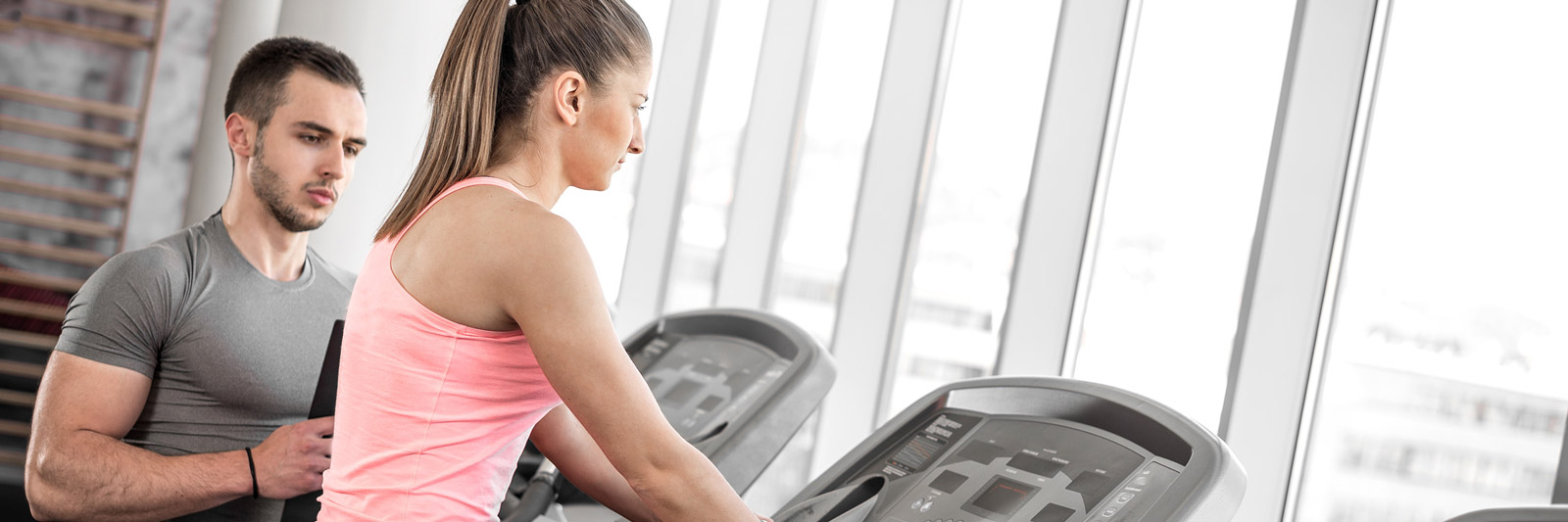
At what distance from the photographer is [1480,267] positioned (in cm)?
189

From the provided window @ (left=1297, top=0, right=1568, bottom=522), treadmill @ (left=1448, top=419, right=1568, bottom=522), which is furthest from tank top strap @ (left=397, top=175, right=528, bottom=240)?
window @ (left=1297, top=0, right=1568, bottom=522)

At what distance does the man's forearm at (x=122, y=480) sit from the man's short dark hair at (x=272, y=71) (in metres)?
0.66

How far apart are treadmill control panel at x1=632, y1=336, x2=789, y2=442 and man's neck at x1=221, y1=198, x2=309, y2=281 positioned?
0.75 meters

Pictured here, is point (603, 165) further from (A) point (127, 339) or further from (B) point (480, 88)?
(A) point (127, 339)

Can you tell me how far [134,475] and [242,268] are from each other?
0.41 meters

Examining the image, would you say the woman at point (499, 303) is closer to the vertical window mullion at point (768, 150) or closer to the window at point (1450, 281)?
the window at point (1450, 281)

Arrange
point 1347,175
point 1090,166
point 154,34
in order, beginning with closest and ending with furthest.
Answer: point 1347,175
point 1090,166
point 154,34

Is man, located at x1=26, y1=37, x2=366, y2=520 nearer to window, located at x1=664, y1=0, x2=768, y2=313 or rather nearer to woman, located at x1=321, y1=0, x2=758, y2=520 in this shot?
woman, located at x1=321, y1=0, x2=758, y2=520

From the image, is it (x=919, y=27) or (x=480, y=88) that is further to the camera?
(x=919, y=27)

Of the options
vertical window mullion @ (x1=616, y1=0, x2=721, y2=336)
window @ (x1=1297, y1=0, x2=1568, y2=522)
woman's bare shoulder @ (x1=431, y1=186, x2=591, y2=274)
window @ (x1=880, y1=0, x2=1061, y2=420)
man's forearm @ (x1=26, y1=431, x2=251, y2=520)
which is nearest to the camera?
woman's bare shoulder @ (x1=431, y1=186, x2=591, y2=274)

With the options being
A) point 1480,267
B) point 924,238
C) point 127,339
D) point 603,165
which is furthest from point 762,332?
point 1480,267

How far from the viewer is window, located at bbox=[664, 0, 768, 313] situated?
350cm

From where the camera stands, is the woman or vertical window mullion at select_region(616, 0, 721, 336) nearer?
the woman

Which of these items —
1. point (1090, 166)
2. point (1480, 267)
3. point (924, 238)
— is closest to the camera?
point (1480, 267)
